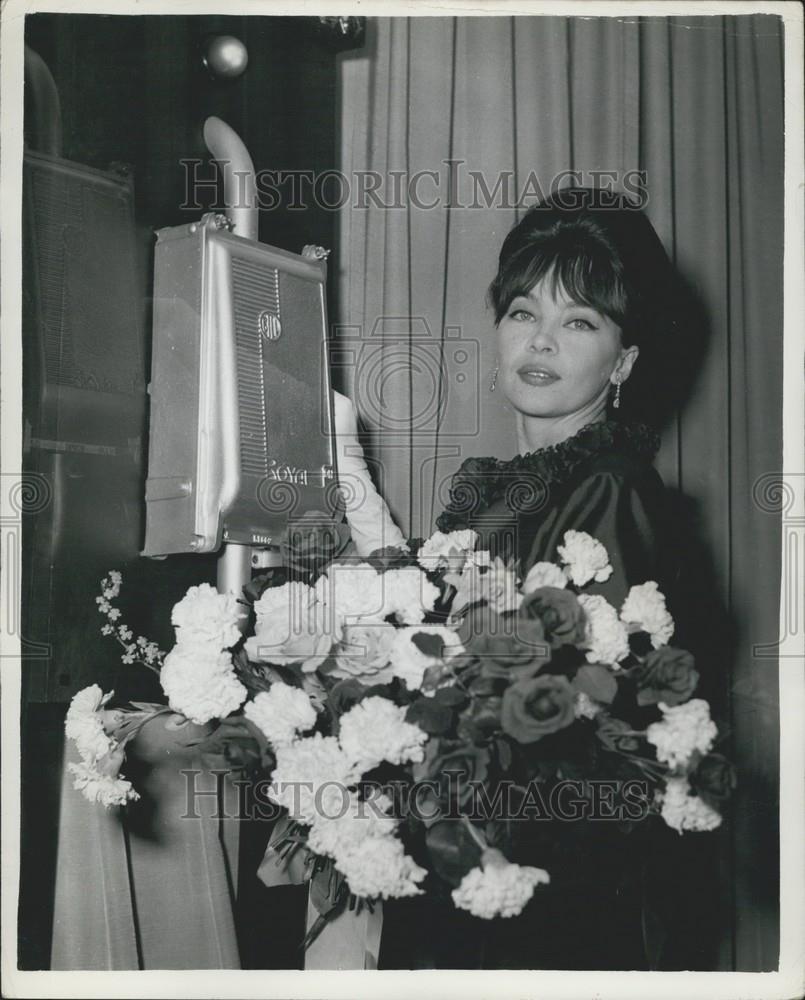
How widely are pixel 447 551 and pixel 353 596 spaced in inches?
5.4

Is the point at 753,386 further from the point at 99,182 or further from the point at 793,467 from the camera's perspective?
the point at 99,182

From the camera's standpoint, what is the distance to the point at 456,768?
1.01 meters

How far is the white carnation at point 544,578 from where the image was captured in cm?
108

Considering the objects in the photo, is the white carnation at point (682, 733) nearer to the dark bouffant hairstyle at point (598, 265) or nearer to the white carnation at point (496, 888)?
the white carnation at point (496, 888)

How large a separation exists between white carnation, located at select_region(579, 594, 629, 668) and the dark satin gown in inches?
5.8

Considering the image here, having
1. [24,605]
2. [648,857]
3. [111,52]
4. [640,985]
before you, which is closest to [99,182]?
[111,52]

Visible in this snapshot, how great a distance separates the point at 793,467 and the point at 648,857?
21.2 inches

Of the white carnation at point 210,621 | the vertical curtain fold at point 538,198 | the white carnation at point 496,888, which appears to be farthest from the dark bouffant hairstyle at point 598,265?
the white carnation at point 496,888

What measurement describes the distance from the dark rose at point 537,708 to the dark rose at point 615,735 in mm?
72

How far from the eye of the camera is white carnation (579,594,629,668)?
3.40ft

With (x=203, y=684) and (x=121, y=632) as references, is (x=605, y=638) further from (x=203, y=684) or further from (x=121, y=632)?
(x=121, y=632)

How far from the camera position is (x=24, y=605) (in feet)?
4.14

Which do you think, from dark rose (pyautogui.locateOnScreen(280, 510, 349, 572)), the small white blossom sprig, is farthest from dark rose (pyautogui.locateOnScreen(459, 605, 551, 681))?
the small white blossom sprig

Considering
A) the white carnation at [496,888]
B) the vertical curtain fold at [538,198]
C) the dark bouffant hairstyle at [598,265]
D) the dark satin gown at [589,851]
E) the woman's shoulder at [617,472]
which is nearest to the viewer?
the white carnation at [496,888]
